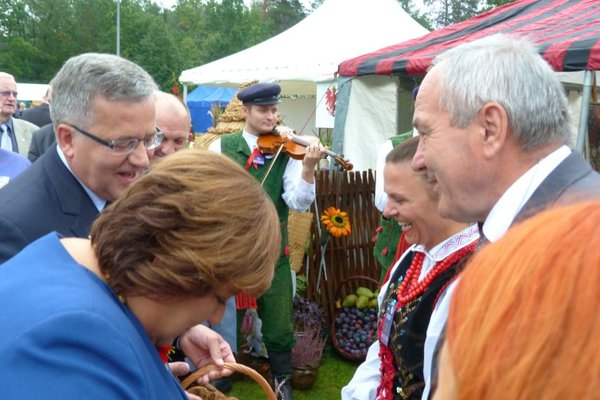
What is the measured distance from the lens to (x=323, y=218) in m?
5.87

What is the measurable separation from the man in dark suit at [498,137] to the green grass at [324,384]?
331cm

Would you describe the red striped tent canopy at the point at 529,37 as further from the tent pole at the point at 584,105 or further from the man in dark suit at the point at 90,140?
the man in dark suit at the point at 90,140

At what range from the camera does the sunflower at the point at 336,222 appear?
227 inches

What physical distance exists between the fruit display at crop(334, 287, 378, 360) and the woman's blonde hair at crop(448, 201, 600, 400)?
4.80 m

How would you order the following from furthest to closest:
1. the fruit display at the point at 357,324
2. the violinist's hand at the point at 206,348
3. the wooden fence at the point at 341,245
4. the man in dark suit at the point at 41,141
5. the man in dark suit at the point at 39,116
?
the man in dark suit at the point at 39,116, the wooden fence at the point at 341,245, the fruit display at the point at 357,324, the man in dark suit at the point at 41,141, the violinist's hand at the point at 206,348

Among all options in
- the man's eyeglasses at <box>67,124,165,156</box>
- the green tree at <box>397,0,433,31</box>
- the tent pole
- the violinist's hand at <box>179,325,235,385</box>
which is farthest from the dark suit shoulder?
the green tree at <box>397,0,433,31</box>

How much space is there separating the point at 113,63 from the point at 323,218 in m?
3.94

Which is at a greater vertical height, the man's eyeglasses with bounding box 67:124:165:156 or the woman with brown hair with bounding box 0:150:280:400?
the man's eyeglasses with bounding box 67:124:165:156

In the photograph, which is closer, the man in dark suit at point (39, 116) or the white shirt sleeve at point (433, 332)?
the white shirt sleeve at point (433, 332)

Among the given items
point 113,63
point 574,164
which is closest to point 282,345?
point 113,63

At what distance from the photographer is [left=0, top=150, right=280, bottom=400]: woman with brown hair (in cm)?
106

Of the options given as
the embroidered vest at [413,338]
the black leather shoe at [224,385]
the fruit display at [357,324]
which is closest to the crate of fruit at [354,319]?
the fruit display at [357,324]

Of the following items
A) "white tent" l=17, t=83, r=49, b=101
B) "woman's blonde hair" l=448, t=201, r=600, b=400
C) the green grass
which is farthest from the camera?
"white tent" l=17, t=83, r=49, b=101

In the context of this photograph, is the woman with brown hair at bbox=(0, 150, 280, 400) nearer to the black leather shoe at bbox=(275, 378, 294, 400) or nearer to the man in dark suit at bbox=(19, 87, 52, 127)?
the black leather shoe at bbox=(275, 378, 294, 400)
